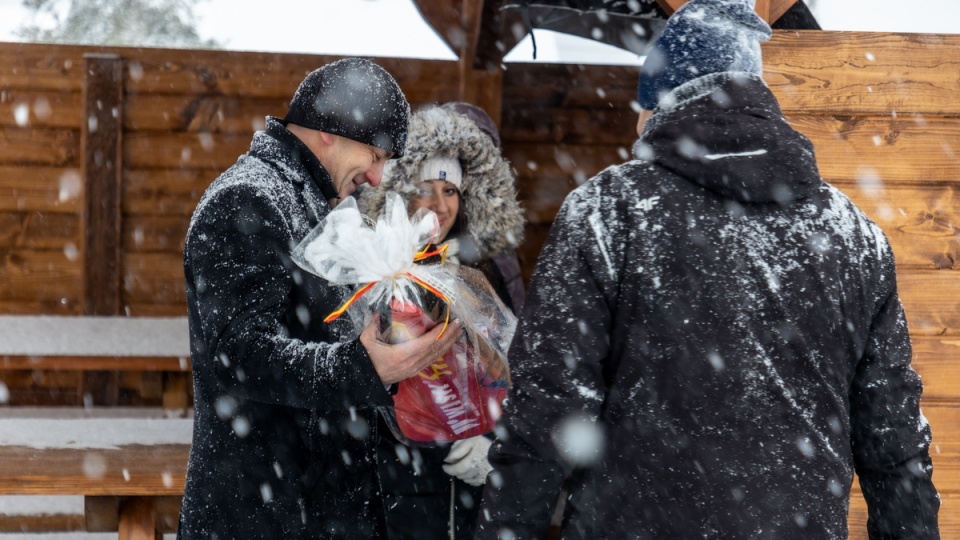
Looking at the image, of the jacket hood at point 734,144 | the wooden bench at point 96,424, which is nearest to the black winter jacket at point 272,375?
the jacket hood at point 734,144

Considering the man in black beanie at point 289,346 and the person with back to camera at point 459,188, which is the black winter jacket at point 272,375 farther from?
the person with back to camera at point 459,188

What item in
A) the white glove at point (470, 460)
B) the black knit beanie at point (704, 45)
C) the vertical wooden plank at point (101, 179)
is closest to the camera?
the black knit beanie at point (704, 45)

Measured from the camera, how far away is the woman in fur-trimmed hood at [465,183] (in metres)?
3.24

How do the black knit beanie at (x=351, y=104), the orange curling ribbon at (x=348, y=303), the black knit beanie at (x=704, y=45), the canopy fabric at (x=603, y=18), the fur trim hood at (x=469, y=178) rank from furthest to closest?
the canopy fabric at (x=603, y=18) → the fur trim hood at (x=469, y=178) → the black knit beanie at (x=351, y=104) → the orange curling ribbon at (x=348, y=303) → the black knit beanie at (x=704, y=45)

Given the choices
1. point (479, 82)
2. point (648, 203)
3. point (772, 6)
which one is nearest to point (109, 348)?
point (479, 82)

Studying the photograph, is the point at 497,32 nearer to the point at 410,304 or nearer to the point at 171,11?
the point at 410,304

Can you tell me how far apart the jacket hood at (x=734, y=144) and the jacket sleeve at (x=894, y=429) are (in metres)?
0.32

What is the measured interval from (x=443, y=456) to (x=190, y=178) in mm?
4075

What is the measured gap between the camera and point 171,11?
12.1m

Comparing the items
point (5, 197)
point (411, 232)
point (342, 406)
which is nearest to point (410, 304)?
point (411, 232)

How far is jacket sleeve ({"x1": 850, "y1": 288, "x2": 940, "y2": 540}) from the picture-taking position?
1709 millimetres

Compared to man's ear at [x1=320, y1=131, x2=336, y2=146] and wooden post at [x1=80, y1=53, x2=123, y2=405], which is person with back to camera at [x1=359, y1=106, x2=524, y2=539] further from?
wooden post at [x1=80, y1=53, x2=123, y2=405]

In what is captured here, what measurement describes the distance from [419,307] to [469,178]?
1.35 m

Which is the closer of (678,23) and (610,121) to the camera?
A: (678,23)
